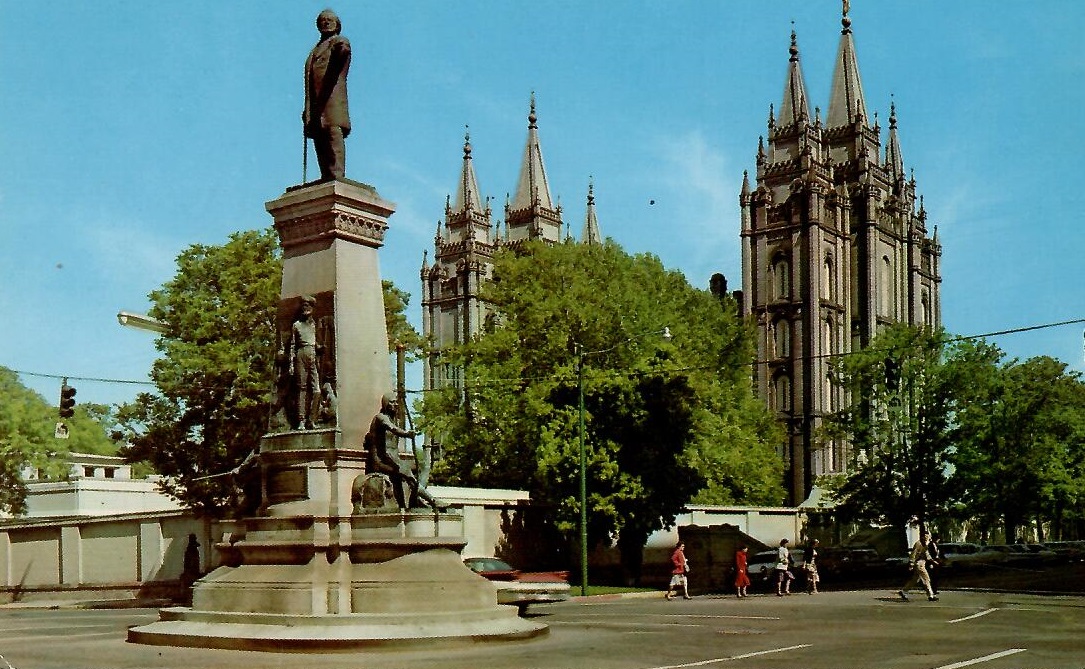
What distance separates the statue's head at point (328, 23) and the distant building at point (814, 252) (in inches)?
3053

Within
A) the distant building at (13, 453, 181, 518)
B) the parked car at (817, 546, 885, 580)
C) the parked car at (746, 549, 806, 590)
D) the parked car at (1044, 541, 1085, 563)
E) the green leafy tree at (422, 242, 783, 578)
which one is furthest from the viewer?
the distant building at (13, 453, 181, 518)

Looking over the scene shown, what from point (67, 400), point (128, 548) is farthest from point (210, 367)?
point (128, 548)

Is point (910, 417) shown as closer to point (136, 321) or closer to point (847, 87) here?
point (136, 321)

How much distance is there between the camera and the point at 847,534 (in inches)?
2584

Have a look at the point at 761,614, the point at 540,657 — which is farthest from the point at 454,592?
the point at 761,614

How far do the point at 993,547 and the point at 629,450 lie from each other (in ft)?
89.0

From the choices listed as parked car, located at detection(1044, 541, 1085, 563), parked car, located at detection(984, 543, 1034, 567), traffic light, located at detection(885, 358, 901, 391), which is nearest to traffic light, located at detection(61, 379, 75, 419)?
traffic light, located at detection(885, 358, 901, 391)

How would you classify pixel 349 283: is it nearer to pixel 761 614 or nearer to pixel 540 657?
pixel 540 657

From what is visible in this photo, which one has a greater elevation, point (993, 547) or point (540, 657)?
point (540, 657)

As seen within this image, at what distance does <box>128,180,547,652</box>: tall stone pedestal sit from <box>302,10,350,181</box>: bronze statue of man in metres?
0.54

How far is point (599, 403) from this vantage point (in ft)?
146

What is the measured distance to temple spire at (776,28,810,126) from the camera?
101250mm

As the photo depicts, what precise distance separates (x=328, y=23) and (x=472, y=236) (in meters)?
108

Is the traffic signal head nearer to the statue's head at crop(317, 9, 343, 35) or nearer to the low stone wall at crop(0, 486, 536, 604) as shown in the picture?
the low stone wall at crop(0, 486, 536, 604)
